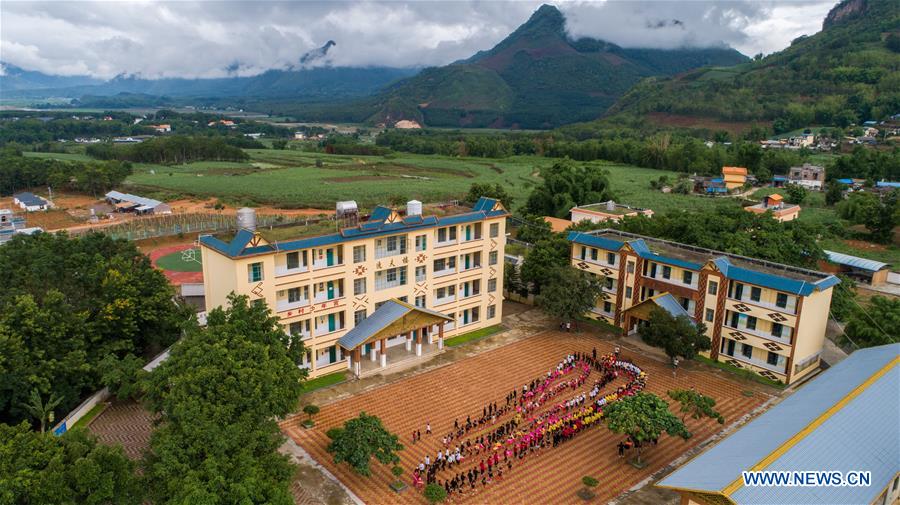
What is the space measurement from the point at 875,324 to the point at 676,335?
10.5m

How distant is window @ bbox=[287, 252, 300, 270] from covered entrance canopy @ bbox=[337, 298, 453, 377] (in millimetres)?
4894

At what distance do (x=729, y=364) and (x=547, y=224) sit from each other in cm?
2973

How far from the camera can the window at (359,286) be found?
32803 mm

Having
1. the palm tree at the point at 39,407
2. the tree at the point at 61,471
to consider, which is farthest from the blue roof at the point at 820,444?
the palm tree at the point at 39,407

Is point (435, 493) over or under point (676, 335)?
under

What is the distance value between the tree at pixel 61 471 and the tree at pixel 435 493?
31.0 ft

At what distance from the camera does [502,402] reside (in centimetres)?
2941

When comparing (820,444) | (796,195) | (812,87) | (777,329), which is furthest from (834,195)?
(812,87)

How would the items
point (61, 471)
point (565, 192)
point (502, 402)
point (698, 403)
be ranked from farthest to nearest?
point (565, 192), point (502, 402), point (698, 403), point (61, 471)

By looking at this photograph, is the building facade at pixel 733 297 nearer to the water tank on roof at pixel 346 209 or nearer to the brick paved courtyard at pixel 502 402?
the brick paved courtyard at pixel 502 402

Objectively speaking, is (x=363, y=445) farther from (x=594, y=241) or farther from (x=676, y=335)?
(x=594, y=241)

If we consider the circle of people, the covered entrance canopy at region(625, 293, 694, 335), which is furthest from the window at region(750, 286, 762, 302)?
the circle of people

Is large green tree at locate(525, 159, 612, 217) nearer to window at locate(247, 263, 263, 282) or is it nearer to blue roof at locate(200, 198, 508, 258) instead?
blue roof at locate(200, 198, 508, 258)

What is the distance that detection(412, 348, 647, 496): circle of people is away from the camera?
76.9 feet
